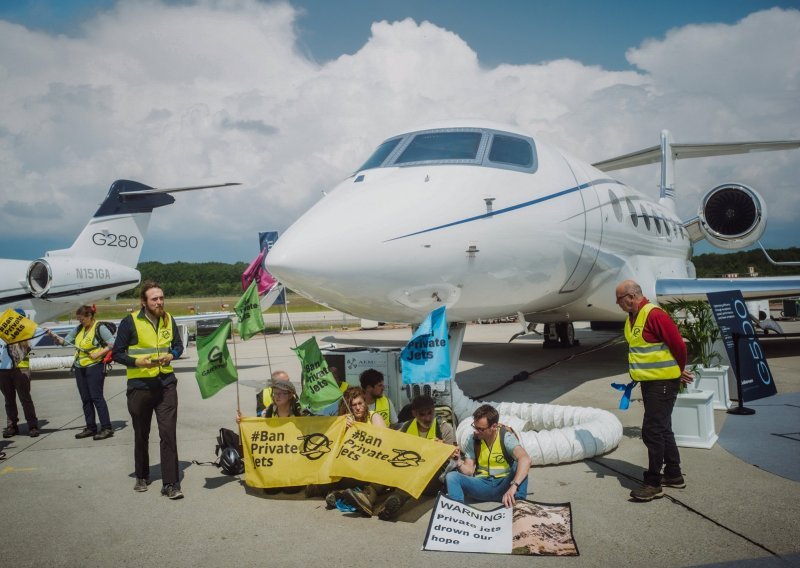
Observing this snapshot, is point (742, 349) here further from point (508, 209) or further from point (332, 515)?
point (332, 515)

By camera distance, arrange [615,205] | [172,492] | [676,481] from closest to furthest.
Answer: [676,481], [172,492], [615,205]

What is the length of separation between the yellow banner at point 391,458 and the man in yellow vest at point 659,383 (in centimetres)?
161

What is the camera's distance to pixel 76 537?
4172mm

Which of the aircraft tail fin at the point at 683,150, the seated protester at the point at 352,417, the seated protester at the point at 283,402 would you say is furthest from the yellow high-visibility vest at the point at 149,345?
the aircraft tail fin at the point at 683,150

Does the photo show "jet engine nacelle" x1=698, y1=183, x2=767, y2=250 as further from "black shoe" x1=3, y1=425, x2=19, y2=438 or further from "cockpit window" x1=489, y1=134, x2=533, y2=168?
"black shoe" x1=3, y1=425, x2=19, y2=438

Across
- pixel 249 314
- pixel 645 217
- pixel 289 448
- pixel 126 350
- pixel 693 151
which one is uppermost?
pixel 693 151

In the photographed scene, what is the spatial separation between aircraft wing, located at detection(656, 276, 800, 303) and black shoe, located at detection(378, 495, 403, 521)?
828cm

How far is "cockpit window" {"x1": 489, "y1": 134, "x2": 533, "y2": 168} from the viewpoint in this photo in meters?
6.95

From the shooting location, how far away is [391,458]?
15.2 ft

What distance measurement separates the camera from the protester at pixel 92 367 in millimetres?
7461

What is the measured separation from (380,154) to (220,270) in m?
104

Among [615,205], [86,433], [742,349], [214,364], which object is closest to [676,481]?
[742,349]

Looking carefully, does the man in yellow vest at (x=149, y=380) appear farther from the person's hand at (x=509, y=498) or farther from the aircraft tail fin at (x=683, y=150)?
the aircraft tail fin at (x=683, y=150)

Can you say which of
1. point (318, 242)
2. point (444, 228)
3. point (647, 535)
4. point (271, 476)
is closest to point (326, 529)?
point (271, 476)
